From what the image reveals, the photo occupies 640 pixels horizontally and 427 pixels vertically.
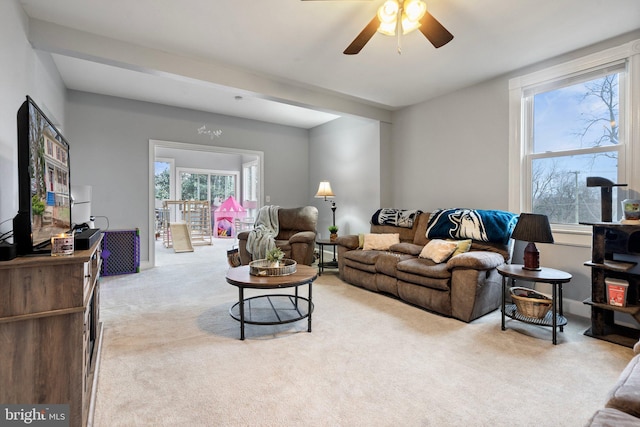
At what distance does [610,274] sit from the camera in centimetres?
259

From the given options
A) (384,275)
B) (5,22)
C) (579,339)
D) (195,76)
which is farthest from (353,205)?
(5,22)

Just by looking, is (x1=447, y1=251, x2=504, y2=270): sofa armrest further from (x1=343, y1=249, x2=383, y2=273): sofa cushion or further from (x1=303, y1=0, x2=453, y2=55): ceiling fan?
(x1=303, y1=0, x2=453, y2=55): ceiling fan

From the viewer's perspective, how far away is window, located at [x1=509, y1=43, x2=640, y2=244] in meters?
2.79

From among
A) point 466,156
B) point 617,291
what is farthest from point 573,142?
point 617,291

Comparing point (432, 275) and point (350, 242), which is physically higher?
point (350, 242)

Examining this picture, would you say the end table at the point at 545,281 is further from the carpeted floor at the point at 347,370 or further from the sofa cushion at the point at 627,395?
the sofa cushion at the point at 627,395

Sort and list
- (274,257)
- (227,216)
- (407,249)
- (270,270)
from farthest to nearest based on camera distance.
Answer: (227,216)
(407,249)
(274,257)
(270,270)

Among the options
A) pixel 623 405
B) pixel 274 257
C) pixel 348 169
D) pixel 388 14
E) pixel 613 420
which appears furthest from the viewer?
pixel 348 169

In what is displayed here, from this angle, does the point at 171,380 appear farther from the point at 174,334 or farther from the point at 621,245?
the point at 621,245

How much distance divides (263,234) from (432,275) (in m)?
2.67

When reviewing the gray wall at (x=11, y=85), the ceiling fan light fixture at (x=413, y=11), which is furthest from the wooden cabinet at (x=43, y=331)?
the ceiling fan light fixture at (x=413, y=11)

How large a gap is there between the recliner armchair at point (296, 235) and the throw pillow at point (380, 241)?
957mm

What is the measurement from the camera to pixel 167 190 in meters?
9.12

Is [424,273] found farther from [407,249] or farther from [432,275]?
[407,249]
